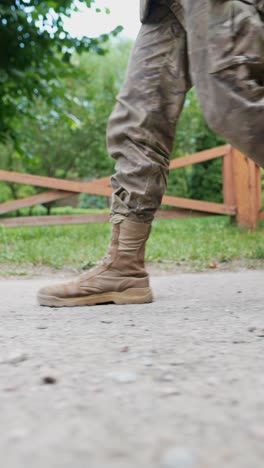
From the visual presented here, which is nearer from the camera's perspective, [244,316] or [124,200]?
[244,316]

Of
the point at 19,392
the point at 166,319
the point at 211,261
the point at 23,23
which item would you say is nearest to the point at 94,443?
the point at 19,392

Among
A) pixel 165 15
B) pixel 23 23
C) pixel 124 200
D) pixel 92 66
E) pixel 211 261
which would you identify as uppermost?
pixel 92 66

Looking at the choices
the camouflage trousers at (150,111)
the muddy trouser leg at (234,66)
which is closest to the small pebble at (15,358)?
the muddy trouser leg at (234,66)

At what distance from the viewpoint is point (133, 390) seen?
1.12 metres

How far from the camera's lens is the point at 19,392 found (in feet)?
3.69

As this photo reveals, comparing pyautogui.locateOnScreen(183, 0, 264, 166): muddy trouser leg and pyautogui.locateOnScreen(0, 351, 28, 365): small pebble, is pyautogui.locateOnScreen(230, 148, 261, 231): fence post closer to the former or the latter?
pyautogui.locateOnScreen(183, 0, 264, 166): muddy trouser leg

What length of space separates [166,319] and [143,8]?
1237mm

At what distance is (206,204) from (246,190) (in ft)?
2.02

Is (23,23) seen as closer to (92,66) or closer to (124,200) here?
(124,200)

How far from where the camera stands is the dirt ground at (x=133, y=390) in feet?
2.71

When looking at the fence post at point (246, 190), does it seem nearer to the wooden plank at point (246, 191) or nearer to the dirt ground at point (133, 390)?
the wooden plank at point (246, 191)

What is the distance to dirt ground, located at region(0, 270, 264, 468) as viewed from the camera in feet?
2.71

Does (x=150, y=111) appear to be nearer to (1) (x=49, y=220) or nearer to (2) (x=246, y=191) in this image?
(2) (x=246, y=191)

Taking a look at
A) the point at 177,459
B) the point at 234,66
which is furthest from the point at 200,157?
the point at 177,459
